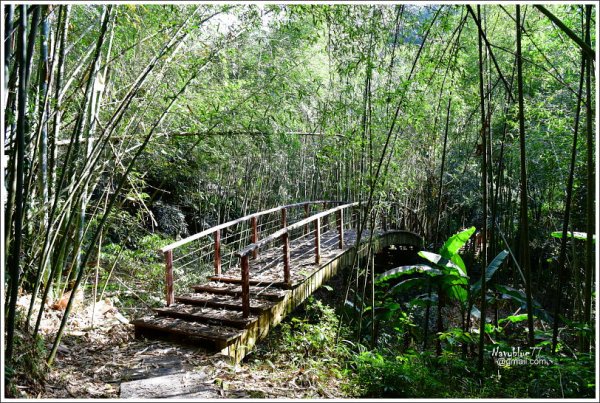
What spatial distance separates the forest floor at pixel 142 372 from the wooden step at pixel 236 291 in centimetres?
75

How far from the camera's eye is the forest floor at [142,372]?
2633mm

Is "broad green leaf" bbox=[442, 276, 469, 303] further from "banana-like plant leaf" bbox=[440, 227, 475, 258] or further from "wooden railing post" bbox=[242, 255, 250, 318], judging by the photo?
"wooden railing post" bbox=[242, 255, 250, 318]

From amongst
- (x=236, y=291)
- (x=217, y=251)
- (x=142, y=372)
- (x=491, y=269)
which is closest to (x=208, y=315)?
(x=236, y=291)

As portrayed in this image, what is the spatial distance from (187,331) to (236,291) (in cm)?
83

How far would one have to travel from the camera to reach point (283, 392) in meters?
2.88

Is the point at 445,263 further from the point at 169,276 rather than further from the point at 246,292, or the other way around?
the point at 169,276

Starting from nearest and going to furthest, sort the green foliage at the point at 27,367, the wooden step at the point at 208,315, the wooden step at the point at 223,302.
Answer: the green foliage at the point at 27,367, the wooden step at the point at 208,315, the wooden step at the point at 223,302

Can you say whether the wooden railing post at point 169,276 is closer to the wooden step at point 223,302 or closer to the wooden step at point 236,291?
the wooden step at point 223,302

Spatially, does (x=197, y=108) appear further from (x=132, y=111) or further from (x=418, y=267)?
(x=418, y=267)

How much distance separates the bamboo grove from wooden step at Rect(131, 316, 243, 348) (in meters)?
0.64

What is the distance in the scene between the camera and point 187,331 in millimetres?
3582

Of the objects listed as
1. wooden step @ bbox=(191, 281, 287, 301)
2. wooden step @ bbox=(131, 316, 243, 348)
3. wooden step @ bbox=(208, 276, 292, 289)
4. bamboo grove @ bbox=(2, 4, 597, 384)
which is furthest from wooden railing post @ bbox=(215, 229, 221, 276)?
wooden step @ bbox=(131, 316, 243, 348)

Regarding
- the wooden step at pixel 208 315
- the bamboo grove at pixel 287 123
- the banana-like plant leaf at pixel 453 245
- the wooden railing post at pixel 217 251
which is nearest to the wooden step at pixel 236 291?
the wooden railing post at pixel 217 251

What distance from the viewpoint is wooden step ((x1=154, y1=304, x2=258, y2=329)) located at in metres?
3.71
